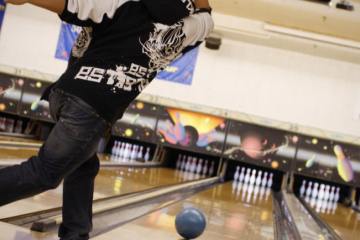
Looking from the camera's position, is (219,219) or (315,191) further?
(315,191)

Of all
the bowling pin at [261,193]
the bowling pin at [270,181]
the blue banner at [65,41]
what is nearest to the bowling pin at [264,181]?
the bowling pin at [270,181]

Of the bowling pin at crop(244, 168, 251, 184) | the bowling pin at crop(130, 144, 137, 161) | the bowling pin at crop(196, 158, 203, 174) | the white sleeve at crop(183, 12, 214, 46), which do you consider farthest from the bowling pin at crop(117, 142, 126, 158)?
the white sleeve at crop(183, 12, 214, 46)

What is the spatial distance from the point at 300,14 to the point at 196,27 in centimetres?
580

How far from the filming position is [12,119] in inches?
362

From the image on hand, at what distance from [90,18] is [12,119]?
7635 mm

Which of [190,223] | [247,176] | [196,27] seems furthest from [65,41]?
[196,27]

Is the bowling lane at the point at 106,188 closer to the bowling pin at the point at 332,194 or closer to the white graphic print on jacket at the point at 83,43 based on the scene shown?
the white graphic print on jacket at the point at 83,43

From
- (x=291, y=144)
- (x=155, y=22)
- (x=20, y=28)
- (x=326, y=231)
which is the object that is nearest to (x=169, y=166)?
(x=291, y=144)

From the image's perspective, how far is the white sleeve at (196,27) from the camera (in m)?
2.30

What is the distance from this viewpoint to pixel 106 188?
14.7ft

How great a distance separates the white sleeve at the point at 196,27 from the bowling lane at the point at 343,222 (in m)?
3.04

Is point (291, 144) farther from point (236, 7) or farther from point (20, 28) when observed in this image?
point (20, 28)

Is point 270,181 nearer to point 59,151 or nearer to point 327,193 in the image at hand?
point 327,193

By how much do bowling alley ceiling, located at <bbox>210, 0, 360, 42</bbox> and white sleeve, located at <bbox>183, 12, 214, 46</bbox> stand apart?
505cm
